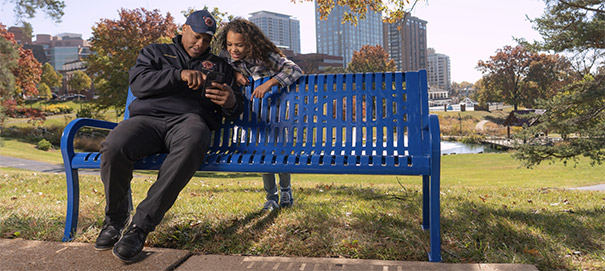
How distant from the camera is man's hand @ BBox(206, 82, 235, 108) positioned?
8.73ft

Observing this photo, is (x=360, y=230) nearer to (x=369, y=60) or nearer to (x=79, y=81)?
(x=79, y=81)

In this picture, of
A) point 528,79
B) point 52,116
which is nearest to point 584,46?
point 52,116

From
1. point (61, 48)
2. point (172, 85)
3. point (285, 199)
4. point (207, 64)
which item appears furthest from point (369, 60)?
point (61, 48)

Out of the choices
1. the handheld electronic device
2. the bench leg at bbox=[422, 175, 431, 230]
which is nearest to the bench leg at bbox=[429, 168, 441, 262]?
the bench leg at bbox=[422, 175, 431, 230]

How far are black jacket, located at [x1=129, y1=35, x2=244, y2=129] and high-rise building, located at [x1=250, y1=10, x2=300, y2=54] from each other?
61.2 meters

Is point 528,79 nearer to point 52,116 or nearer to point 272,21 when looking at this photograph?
point 272,21

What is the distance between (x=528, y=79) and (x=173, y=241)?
54154mm

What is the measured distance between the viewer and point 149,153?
2.57 metres

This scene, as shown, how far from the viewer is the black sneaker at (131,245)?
221 centimetres

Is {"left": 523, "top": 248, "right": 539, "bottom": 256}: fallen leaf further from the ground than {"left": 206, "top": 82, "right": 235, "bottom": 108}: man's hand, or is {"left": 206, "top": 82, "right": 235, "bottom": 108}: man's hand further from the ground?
{"left": 206, "top": 82, "right": 235, "bottom": 108}: man's hand

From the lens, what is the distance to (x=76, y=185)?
277 cm

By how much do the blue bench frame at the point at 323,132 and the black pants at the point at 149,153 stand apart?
14cm

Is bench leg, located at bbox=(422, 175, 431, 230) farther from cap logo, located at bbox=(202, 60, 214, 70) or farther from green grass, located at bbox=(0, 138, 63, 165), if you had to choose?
green grass, located at bbox=(0, 138, 63, 165)

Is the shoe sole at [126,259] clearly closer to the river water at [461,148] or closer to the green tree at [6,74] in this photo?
the green tree at [6,74]
